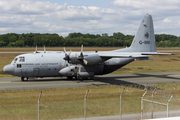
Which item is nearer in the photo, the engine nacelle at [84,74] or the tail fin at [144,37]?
the engine nacelle at [84,74]

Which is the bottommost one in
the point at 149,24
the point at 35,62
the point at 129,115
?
the point at 129,115

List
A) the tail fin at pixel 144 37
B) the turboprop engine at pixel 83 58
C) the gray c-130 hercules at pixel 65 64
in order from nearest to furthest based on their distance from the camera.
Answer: the turboprop engine at pixel 83 58 < the gray c-130 hercules at pixel 65 64 < the tail fin at pixel 144 37

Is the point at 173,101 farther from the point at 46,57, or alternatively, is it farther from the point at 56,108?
the point at 46,57

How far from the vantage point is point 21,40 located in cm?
17562

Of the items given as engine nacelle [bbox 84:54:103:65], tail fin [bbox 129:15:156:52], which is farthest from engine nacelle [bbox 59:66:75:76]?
tail fin [bbox 129:15:156:52]

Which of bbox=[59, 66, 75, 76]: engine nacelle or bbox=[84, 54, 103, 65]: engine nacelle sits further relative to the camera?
bbox=[59, 66, 75, 76]: engine nacelle

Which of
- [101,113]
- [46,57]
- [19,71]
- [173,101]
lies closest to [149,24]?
[46,57]

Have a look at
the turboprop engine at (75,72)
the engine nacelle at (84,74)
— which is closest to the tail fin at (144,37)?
the engine nacelle at (84,74)

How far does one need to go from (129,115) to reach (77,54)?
16807 mm

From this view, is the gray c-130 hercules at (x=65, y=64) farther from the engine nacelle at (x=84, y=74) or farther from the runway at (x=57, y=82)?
the runway at (x=57, y=82)

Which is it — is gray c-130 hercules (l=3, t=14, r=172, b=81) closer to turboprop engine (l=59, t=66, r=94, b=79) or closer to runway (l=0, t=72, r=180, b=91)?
turboprop engine (l=59, t=66, r=94, b=79)

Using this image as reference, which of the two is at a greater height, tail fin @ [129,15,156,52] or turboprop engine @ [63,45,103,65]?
tail fin @ [129,15,156,52]

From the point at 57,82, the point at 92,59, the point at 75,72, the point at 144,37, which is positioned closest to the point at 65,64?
the point at 75,72

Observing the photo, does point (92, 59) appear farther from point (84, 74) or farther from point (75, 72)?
point (75, 72)
